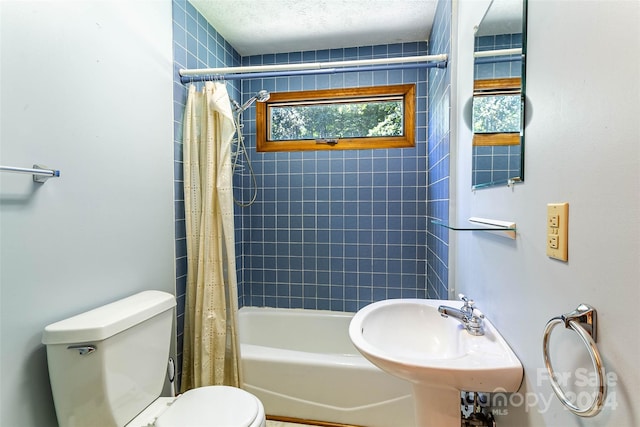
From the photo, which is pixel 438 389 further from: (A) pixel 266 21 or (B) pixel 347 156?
(A) pixel 266 21

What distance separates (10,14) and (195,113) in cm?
83

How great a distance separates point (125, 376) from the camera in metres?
1.13

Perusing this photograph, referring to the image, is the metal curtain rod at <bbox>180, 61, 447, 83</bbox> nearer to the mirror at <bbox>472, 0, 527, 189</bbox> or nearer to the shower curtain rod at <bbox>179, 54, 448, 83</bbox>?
the shower curtain rod at <bbox>179, 54, 448, 83</bbox>

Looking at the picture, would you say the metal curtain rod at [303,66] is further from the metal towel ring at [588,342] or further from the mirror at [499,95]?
the metal towel ring at [588,342]

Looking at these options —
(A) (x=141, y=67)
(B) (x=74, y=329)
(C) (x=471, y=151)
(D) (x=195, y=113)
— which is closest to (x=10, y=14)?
(A) (x=141, y=67)

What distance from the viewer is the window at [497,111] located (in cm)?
86

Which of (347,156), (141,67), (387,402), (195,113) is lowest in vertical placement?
(387,402)

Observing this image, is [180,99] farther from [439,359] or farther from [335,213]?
[439,359]

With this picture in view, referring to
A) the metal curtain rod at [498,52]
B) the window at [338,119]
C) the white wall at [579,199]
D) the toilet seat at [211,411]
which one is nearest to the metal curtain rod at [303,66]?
the metal curtain rod at [498,52]

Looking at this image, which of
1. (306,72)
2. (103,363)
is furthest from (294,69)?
(103,363)

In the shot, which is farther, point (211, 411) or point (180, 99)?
point (180, 99)

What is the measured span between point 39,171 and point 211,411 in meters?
1.07

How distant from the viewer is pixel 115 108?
4.43ft

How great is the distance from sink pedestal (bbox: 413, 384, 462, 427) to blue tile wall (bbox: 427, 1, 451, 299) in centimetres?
76
